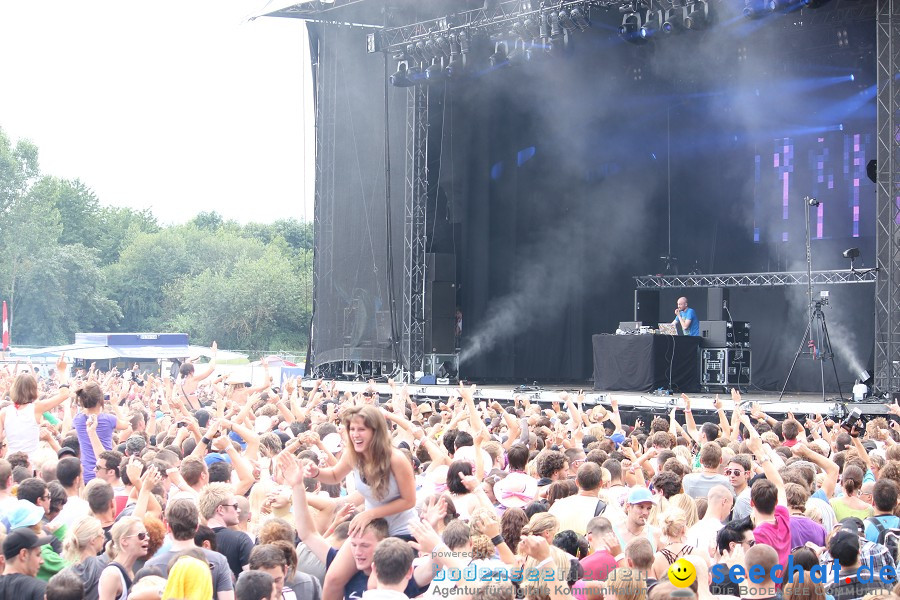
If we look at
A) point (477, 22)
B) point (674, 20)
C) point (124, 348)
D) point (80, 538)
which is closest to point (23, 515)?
point (80, 538)

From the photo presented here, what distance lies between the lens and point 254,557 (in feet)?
13.0

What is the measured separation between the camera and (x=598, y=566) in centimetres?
434

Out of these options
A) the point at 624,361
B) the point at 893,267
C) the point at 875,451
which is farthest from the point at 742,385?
the point at 875,451

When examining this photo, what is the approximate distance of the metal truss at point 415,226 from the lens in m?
18.4

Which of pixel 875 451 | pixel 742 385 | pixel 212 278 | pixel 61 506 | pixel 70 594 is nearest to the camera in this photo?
pixel 70 594

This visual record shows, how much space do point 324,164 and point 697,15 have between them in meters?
7.85

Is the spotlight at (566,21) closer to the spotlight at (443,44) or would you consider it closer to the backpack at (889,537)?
the spotlight at (443,44)

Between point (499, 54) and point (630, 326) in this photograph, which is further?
point (630, 326)

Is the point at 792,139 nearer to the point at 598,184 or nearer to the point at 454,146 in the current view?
the point at 598,184

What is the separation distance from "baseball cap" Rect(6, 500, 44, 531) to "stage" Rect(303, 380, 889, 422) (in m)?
9.10

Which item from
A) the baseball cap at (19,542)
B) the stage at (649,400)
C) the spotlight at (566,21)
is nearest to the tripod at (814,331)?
the stage at (649,400)

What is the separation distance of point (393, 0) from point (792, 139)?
7949mm

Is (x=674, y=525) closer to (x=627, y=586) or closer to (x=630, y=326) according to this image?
(x=627, y=586)

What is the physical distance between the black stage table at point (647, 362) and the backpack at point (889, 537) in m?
11.0
